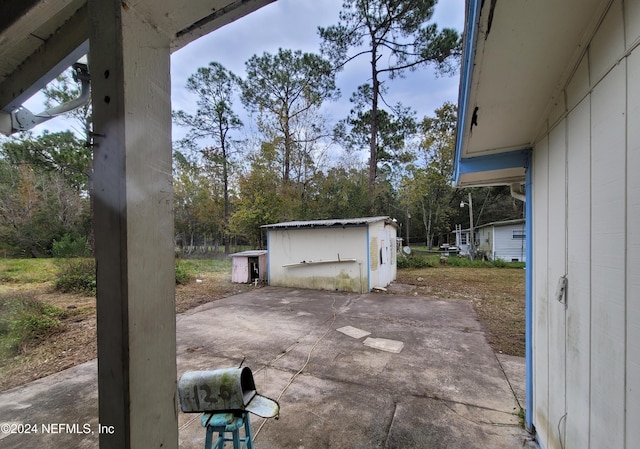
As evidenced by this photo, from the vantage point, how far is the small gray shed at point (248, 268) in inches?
374

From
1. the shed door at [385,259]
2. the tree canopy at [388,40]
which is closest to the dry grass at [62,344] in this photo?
the shed door at [385,259]

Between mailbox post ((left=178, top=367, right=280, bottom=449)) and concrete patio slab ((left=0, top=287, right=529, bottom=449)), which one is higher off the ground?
mailbox post ((left=178, top=367, right=280, bottom=449))

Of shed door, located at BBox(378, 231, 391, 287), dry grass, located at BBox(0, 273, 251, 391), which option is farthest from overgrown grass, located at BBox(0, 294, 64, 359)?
shed door, located at BBox(378, 231, 391, 287)

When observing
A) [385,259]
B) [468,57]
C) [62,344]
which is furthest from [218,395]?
[385,259]

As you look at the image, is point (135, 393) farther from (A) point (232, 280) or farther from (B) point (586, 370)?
(A) point (232, 280)

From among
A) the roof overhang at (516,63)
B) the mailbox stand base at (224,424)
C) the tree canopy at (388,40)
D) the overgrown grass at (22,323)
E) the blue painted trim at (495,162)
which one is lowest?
the overgrown grass at (22,323)

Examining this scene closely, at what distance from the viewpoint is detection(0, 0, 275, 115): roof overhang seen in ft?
2.37

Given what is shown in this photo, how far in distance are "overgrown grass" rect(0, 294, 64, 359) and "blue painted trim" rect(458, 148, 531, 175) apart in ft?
20.8

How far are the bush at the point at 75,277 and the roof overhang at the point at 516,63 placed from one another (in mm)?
9168

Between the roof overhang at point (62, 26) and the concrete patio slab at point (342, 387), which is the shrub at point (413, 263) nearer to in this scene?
the concrete patio slab at point (342, 387)

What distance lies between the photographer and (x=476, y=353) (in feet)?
12.2

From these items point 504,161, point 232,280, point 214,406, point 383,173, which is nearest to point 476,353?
point 504,161

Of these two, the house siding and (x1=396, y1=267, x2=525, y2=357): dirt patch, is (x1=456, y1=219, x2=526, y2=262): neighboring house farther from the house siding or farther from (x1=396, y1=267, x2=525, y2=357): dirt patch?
the house siding

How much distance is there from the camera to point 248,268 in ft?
31.2
